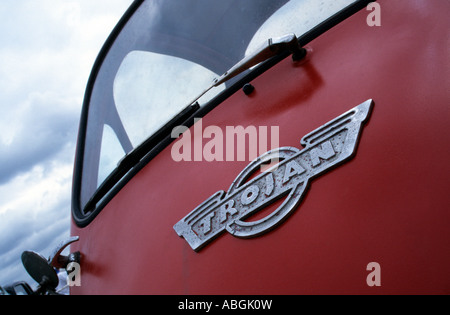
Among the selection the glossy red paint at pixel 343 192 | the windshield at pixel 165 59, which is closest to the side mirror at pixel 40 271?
the glossy red paint at pixel 343 192

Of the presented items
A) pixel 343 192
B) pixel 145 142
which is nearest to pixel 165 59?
pixel 145 142

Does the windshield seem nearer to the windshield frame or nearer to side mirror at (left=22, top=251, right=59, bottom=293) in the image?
the windshield frame

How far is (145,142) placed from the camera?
131cm

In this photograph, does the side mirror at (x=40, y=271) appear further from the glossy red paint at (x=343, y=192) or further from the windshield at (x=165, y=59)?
the windshield at (x=165, y=59)

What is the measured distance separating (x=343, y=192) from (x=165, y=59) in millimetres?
1049

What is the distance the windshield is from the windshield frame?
31 millimetres

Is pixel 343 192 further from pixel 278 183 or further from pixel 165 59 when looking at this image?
pixel 165 59

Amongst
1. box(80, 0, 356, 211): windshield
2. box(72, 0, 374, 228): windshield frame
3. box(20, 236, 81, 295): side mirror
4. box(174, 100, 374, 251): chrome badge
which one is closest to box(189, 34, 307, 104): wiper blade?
box(72, 0, 374, 228): windshield frame

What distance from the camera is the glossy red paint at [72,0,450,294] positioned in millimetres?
632

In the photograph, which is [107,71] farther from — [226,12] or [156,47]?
[226,12]

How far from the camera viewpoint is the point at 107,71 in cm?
178
